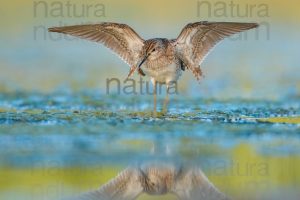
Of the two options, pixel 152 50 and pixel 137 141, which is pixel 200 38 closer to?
pixel 152 50

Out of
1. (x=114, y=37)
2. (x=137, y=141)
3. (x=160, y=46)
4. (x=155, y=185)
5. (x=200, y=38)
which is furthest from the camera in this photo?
(x=114, y=37)

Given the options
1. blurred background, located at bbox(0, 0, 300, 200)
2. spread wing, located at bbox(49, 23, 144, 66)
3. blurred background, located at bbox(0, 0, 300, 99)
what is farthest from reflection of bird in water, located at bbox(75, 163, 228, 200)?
blurred background, located at bbox(0, 0, 300, 99)

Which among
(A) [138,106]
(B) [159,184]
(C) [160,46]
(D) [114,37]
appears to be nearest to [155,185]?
(B) [159,184]

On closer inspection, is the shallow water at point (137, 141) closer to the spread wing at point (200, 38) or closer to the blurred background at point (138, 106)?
the blurred background at point (138, 106)

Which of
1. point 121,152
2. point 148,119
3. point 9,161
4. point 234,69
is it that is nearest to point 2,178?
point 9,161

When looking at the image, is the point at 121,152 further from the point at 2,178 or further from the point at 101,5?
the point at 101,5

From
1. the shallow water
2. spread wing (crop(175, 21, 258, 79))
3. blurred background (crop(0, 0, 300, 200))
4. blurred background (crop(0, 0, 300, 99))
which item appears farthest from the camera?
blurred background (crop(0, 0, 300, 99))

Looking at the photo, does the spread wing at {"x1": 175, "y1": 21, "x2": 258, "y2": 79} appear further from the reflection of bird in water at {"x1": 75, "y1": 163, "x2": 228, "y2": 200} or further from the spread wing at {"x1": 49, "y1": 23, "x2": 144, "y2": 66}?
the reflection of bird in water at {"x1": 75, "y1": 163, "x2": 228, "y2": 200}
